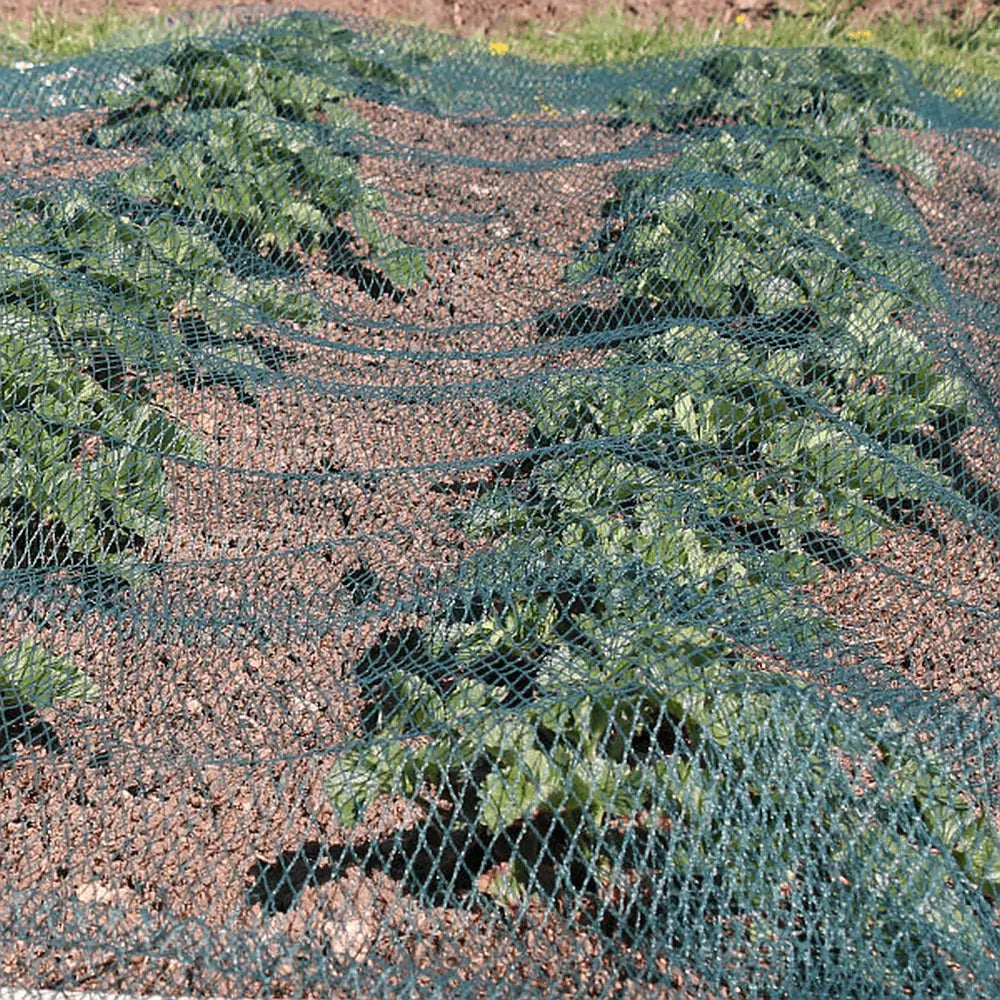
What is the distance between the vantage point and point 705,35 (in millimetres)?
5621

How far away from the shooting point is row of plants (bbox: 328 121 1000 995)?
172 cm

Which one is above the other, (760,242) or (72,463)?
(760,242)

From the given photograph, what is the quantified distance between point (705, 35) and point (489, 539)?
3.94 m

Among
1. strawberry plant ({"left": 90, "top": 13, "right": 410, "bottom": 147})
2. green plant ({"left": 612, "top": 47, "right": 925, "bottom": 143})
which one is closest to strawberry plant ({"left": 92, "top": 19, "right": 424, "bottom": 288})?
strawberry plant ({"left": 90, "top": 13, "right": 410, "bottom": 147})

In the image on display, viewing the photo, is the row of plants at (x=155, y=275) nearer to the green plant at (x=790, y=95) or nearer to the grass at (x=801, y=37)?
the green plant at (x=790, y=95)

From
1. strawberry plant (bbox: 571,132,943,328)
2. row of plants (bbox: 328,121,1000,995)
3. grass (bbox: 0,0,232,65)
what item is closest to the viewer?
row of plants (bbox: 328,121,1000,995)

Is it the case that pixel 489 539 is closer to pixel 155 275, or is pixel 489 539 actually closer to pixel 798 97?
pixel 155 275

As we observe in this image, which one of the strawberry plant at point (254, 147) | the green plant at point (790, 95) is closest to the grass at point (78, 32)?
the strawberry plant at point (254, 147)

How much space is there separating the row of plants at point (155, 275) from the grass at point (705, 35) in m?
1.31

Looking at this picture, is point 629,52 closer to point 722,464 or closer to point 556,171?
point 556,171

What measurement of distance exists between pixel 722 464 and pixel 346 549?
794 mm

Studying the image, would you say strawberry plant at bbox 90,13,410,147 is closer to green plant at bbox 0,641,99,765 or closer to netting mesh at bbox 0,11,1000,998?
netting mesh at bbox 0,11,1000,998

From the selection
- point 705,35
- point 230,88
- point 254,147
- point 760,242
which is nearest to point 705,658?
point 760,242

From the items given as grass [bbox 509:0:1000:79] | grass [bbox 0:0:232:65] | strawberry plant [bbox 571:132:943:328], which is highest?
strawberry plant [bbox 571:132:943:328]
